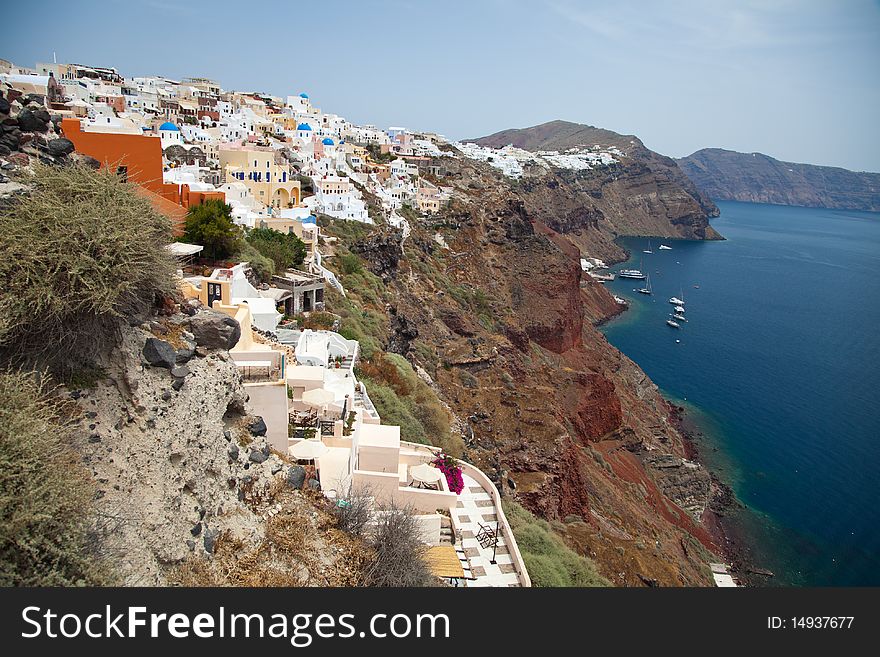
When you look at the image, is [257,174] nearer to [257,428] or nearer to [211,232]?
[211,232]

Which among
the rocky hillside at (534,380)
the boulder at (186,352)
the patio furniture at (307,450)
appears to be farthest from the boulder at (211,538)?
the rocky hillside at (534,380)

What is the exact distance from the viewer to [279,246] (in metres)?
27.6

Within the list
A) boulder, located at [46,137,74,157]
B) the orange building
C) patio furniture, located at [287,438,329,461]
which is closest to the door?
the orange building

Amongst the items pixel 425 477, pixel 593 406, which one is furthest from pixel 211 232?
pixel 593 406

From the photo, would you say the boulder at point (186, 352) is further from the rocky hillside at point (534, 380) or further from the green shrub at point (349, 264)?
the green shrub at point (349, 264)

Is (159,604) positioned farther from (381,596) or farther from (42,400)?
(42,400)

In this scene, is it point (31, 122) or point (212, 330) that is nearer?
point (212, 330)

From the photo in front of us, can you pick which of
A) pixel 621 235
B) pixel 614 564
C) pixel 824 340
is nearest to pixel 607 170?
pixel 621 235

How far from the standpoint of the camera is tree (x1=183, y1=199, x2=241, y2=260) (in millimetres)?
21141

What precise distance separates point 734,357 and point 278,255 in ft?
182

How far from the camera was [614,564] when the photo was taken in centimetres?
2156

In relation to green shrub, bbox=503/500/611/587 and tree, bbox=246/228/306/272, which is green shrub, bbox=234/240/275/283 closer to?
tree, bbox=246/228/306/272

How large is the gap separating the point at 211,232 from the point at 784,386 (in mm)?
56139

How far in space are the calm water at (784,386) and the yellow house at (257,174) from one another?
123 ft
